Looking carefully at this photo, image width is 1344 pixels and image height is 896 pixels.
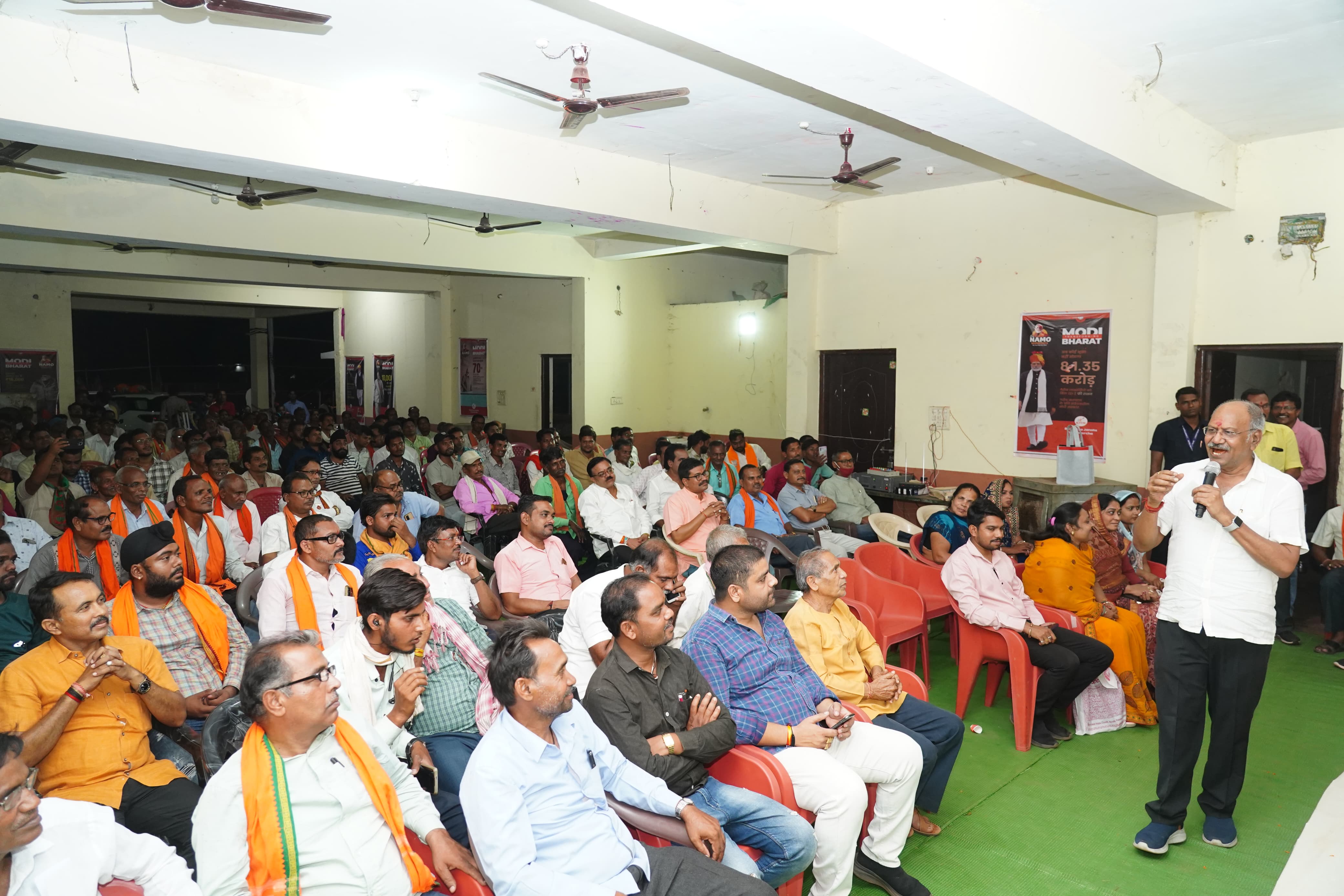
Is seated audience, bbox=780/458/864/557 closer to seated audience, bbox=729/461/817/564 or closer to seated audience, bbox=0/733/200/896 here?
seated audience, bbox=729/461/817/564

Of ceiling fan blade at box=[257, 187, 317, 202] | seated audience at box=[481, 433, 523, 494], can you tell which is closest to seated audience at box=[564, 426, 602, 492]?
seated audience at box=[481, 433, 523, 494]

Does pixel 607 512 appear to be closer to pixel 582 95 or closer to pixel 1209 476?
pixel 582 95

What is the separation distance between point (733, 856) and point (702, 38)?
292 cm

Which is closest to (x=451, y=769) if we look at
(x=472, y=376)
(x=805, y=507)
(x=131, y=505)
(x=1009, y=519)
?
(x=131, y=505)

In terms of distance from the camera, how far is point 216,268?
10852 mm

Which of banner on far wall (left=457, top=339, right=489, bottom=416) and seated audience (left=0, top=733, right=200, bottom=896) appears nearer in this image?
seated audience (left=0, top=733, right=200, bottom=896)

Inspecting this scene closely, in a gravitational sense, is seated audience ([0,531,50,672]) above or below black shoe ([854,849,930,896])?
above

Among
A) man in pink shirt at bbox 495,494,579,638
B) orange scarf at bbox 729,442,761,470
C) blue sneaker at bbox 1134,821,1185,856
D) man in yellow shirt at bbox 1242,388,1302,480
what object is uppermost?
man in yellow shirt at bbox 1242,388,1302,480

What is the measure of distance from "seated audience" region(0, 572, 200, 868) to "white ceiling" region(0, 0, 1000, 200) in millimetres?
2582

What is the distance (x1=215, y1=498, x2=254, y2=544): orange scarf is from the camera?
208 inches

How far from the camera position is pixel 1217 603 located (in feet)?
9.89

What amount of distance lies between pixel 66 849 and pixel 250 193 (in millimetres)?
5988

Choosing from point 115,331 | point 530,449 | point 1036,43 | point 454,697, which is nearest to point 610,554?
point 454,697

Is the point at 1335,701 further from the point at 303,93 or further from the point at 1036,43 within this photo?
the point at 303,93
